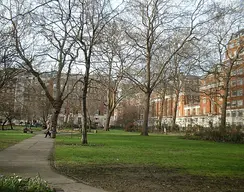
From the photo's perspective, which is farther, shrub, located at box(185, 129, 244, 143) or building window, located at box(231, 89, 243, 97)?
building window, located at box(231, 89, 243, 97)

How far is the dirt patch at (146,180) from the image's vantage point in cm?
762

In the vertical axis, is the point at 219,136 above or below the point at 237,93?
below

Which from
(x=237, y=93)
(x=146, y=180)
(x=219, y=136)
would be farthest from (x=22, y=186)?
(x=237, y=93)

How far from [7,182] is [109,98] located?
51188 mm

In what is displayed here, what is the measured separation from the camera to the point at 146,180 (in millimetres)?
8672

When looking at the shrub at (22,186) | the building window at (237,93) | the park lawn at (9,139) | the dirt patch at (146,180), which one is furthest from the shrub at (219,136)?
the building window at (237,93)

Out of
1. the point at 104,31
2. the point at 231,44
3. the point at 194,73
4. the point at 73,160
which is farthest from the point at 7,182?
the point at 231,44

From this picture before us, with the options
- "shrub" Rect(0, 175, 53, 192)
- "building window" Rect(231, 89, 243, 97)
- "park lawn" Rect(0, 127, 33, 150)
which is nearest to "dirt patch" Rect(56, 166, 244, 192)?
"shrub" Rect(0, 175, 53, 192)

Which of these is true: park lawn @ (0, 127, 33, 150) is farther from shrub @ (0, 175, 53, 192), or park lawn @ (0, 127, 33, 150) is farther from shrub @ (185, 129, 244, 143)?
shrub @ (185, 129, 244, 143)

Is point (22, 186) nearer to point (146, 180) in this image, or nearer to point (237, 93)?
point (146, 180)

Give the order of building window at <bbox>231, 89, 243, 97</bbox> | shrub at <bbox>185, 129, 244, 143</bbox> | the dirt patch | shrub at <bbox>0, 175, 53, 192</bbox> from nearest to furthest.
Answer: shrub at <bbox>0, 175, 53, 192</bbox>
the dirt patch
shrub at <bbox>185, 129, 244, 143</bbox>
building window at <bbox>231, 89, 243, 97</bbox>

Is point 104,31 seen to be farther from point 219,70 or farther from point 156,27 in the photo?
point 219,70

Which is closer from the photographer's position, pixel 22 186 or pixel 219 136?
pixel 22 186

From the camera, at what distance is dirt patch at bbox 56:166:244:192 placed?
7625 mm
